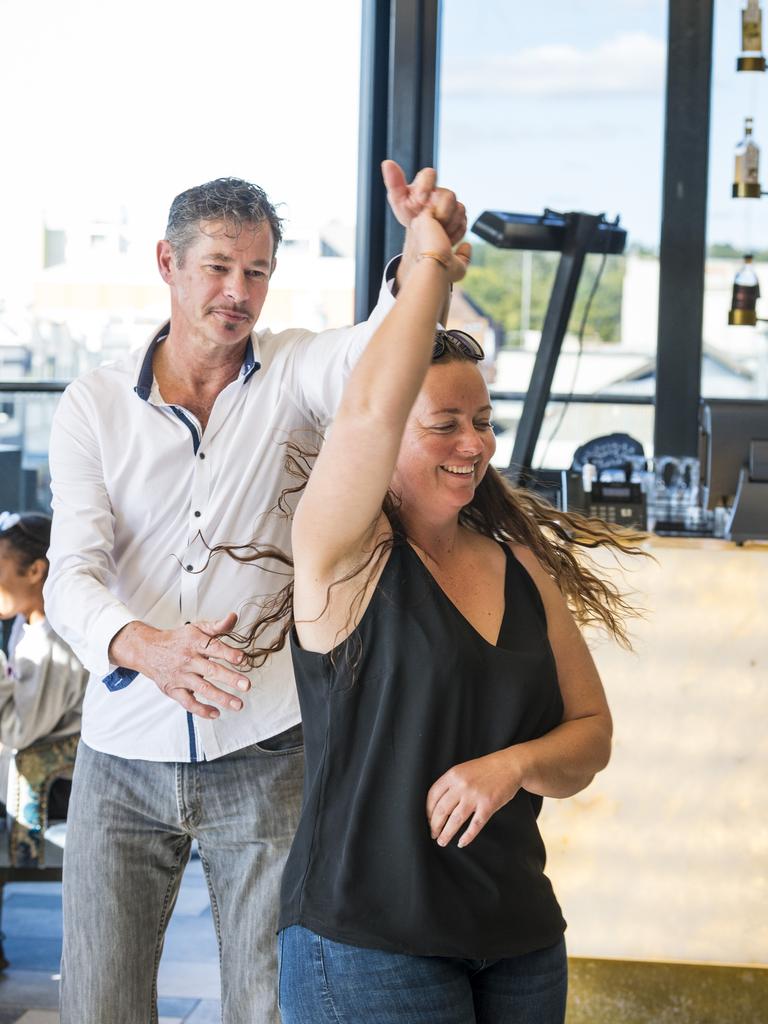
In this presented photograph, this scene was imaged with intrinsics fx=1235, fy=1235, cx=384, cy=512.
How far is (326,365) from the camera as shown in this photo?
6.62 ft

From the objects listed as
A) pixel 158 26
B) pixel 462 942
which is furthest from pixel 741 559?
pixel 158 26

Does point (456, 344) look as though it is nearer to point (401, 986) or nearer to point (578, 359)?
point (401, 986)

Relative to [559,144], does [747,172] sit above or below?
below

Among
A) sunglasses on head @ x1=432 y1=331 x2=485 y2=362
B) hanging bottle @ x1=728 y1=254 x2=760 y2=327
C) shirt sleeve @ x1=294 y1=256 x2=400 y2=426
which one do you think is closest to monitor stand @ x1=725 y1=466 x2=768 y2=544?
hanging bottle @ x1=728 y1=254 x2=760 y2=327

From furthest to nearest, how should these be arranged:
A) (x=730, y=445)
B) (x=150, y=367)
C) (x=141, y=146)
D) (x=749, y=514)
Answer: (x=141, y=146)
(x=730, y=445)
(x=749, y=514)
(x=150, y=367)

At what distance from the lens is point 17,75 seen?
4199 mm

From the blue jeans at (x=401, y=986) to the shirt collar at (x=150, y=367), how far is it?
0.95m

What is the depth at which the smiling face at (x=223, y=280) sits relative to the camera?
198 cm

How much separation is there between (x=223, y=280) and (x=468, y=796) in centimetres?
97

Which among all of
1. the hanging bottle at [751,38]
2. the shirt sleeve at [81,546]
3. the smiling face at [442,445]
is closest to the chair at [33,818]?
the shirt sleeve at [81,546]

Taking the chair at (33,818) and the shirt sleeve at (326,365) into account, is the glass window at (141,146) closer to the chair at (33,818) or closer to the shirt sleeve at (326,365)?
the chair at (33,818)

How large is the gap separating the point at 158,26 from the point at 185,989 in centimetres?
306

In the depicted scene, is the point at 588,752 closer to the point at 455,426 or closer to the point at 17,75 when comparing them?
the point at 455,426

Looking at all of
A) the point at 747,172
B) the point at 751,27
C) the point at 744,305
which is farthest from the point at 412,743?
the point at 751,27
